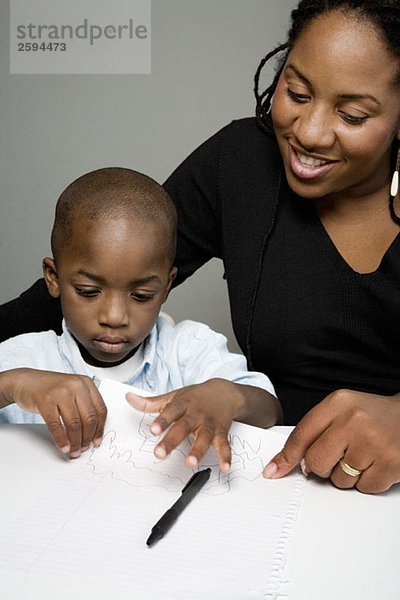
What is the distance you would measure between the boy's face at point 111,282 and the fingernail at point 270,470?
0.34m

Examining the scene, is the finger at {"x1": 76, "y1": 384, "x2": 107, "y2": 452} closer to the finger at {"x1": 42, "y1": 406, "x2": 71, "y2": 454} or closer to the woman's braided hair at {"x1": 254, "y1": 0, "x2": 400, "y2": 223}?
the finger at {"x1": 42, "y1": 406, "x2": 71, "y2": 454}

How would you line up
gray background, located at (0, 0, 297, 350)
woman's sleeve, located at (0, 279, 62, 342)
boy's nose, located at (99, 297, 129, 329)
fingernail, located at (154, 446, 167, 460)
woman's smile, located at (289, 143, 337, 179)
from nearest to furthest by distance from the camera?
fingernail, located at (154, 446, 167, 460)
boy's nose, located at (99, 297, 129, 329)
woman's smile, located at (289, 143, 337, 179)
woman's sleeve, located at (0, 279, 62, 342)
gray background, located at (0, 0, 297, 350)

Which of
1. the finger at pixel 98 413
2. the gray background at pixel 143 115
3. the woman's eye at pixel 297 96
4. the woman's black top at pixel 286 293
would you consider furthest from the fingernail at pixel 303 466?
the gray background at pixel 143 115

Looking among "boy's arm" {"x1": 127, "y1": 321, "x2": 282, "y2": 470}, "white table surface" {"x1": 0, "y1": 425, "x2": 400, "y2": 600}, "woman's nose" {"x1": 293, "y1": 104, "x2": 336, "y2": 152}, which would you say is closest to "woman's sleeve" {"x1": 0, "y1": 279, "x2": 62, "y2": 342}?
"boy's arm" {"x1": 127, "y1": 321, "x2": 282, "y2": 470}

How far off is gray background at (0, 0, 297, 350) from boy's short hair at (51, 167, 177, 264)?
1.56 m

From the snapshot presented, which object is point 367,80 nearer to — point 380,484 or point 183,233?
point 183,233

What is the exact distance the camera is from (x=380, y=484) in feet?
2.96

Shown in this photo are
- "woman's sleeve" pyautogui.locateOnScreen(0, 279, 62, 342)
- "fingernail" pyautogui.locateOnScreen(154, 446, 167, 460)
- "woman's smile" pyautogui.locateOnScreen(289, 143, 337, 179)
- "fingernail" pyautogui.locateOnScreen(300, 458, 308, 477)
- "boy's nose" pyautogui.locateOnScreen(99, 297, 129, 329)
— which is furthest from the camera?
A: "woman's sleeve" pyautogui.locateOnScreen(0, 279, 62, 342)

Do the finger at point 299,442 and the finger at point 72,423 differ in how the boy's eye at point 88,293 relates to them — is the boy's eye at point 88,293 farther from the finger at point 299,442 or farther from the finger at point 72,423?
the finger at point 299,442

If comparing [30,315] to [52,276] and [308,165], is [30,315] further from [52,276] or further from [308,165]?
[308,165]

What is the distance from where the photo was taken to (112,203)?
1.23 m

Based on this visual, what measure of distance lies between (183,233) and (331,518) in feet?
2.68

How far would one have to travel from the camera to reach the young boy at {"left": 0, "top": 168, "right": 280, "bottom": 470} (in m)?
0.99

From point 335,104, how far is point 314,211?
0.26 meters
